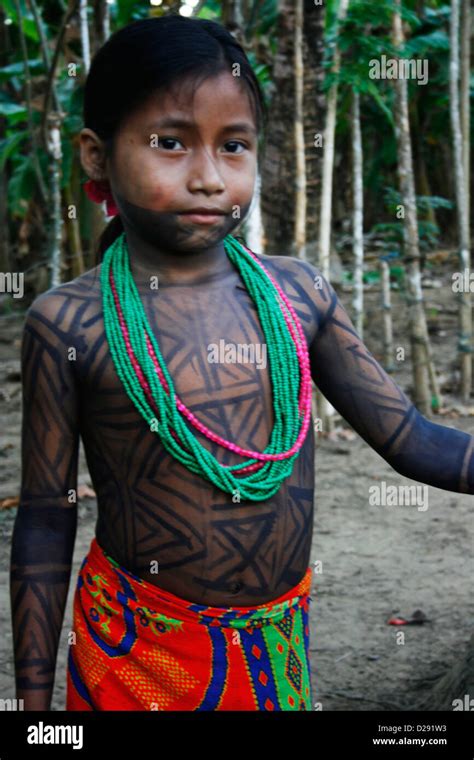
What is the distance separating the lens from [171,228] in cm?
171

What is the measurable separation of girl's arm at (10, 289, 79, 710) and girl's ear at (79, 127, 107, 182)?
246mm

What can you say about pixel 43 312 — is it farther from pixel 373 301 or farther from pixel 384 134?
pixel 384 134

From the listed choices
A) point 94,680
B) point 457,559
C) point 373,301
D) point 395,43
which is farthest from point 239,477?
point 373,301

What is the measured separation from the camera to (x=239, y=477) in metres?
1.74

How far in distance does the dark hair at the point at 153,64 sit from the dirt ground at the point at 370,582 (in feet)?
6.90

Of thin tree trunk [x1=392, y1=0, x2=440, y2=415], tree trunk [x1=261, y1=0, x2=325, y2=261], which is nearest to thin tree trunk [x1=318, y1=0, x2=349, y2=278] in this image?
tree trunk [x1=261, y1=0, x2=325, y2=261]

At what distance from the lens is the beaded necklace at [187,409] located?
171cm

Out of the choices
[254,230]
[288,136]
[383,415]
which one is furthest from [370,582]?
[288,136]

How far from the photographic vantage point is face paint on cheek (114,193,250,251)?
5.57 feet

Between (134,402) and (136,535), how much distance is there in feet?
0.79

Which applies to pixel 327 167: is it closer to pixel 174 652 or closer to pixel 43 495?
pixel 43 495

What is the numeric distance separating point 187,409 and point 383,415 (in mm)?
399

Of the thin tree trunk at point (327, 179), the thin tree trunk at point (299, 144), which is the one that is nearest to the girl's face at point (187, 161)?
the thin tree trunk at point (299, 144)

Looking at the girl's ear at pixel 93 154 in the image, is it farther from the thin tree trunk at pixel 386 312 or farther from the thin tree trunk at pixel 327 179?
the thin tree trunk at pixel 386 312
